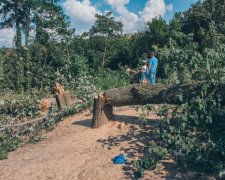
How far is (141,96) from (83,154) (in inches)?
59.1

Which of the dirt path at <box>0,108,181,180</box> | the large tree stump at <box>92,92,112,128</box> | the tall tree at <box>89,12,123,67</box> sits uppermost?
the tall tree at <box>89,12,123,67</box>

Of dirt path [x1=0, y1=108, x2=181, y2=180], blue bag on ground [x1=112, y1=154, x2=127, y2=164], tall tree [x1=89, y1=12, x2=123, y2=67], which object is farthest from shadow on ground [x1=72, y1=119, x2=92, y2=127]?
tall tree [x1=89, y1=12, x2=123, y2=67]

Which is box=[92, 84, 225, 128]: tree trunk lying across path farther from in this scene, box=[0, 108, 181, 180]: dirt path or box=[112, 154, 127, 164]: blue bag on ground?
box=[112, 154, 127, 164]: blue bag on ground

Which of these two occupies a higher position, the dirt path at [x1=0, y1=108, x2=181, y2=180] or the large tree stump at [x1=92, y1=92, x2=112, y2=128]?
the large tree stump at [x1=92, y1=92, x2=112, y2=128]

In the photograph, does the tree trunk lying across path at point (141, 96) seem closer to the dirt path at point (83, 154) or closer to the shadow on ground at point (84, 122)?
the dirt path at point (83, 154)

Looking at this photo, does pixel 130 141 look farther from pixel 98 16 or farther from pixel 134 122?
pixel 98 16

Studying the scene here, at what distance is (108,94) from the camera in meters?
7.80

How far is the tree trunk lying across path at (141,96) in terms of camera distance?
20.3 feet

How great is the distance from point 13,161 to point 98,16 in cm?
1502

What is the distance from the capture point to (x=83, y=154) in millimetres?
6773

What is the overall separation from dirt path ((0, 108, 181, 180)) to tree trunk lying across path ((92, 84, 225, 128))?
0.29 meters

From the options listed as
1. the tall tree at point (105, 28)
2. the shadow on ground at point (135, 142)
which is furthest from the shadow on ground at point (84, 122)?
the tall tree at point (105, 28)

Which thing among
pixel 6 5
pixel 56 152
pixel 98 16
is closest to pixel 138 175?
pixel 56 152

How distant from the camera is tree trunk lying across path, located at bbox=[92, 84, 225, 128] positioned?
244 inches
